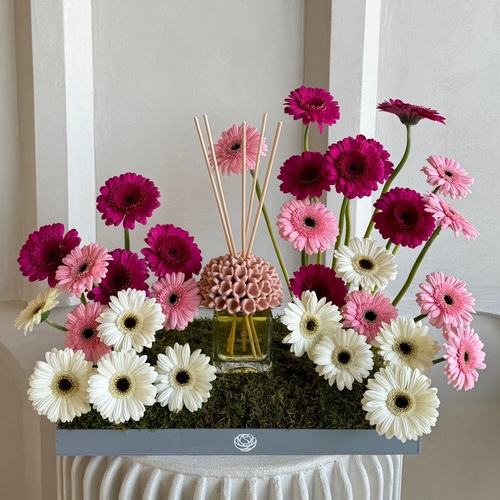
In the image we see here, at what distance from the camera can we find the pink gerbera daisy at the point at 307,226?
3.39ft

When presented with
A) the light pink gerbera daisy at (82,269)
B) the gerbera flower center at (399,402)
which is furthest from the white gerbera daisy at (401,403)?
the light pink gerbera daisy at (82,269)

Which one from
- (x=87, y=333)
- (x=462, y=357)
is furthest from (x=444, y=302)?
(x=87, y=333)

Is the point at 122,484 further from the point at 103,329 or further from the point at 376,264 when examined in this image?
the point at 376,264

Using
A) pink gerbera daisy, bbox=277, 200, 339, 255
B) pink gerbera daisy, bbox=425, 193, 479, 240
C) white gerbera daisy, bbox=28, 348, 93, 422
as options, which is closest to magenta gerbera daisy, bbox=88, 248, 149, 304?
white gerbera daisy, bbox=28, 348, 93, 422

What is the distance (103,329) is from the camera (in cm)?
98

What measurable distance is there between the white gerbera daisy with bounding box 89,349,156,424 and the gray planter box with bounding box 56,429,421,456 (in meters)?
0.05

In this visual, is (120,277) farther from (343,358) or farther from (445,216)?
(445,216)

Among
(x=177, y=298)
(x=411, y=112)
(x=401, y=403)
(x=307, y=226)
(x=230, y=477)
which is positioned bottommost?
(x=230, y=477)

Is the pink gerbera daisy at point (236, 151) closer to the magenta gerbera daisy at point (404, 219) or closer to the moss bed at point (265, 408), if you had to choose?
the magenta gerbera daisy at point (404, 219)

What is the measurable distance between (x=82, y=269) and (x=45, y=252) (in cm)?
9

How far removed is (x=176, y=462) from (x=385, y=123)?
33.5 inches

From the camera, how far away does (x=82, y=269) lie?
1.01m

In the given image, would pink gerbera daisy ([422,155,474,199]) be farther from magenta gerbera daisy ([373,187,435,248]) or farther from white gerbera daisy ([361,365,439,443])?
white gerbera daisy ([361,365,439,443])

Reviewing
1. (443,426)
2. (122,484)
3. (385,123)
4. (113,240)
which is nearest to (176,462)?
(122,484)
